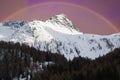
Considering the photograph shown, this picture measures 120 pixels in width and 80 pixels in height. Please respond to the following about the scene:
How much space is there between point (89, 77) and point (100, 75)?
934 centimetres

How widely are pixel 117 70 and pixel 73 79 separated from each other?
34.4 metres

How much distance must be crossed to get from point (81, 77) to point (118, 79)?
3290 centimetres

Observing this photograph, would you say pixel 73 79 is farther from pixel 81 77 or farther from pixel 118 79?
pixel 118 79

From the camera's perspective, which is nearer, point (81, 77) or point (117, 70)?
point (117, 70)

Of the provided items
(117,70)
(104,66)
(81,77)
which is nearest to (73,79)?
(81,77)

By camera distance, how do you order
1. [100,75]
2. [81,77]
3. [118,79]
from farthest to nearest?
[81,77] < [100,75] < [118,79]

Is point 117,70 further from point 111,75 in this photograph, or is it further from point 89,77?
point 89,77

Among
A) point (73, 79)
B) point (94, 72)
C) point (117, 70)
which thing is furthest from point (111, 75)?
point (73, 79)

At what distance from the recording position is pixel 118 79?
552 feet

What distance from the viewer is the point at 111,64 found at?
192 metres

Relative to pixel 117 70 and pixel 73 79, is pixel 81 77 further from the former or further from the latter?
pixel 117 70

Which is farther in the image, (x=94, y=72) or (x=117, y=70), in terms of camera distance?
(x=94, y=72)

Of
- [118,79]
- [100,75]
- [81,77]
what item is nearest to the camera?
[118,79]

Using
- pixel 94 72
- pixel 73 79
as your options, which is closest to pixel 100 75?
pixel 94 72
